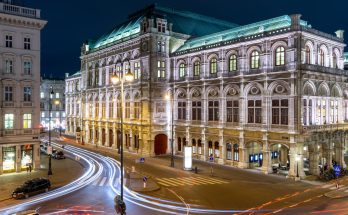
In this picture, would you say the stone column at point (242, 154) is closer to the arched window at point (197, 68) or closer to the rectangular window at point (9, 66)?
the arched window at point (197, 68)

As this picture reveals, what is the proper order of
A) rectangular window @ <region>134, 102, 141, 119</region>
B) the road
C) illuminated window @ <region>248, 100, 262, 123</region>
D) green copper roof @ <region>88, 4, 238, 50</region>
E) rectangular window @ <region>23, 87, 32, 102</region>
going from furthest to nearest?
green copper roof @ <region>88, 4, 238, 50</region>
rectangular window @ <region>134, 102, 141, 119</region>
illuminated window @ <region>248, 100, 262, 123</region>
rectangular window @ <region>23, 87, 32, 102</region>
the road

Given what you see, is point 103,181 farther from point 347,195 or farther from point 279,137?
point 347,195

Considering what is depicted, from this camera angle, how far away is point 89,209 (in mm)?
26125

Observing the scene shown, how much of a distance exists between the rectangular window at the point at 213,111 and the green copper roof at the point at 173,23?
17.8 metres

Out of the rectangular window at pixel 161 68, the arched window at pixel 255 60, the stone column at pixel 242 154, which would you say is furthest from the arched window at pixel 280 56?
the rectangular window at pixel 161 68

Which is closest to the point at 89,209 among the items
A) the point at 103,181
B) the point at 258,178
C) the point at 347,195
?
the point at 103,181

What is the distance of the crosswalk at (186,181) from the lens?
35681 mm

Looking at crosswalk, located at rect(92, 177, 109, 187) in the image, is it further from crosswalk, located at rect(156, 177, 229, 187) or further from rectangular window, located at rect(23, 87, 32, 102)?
rectangular window, located at rect(23, 87, 32, 102)

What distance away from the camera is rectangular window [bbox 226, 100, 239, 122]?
1847 inches

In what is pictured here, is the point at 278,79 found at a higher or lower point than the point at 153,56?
lower

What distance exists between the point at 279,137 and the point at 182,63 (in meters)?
22.8

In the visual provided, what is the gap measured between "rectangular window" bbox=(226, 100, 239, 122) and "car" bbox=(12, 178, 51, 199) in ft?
86.6

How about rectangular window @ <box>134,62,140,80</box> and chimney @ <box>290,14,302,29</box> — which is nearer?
chimney @ <box>290,14,302,29</box>

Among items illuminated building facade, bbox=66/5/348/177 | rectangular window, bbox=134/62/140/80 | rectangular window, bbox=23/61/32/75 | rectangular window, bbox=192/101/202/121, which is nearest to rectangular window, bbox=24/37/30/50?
rectangular window, bbox=23/61/32/75
